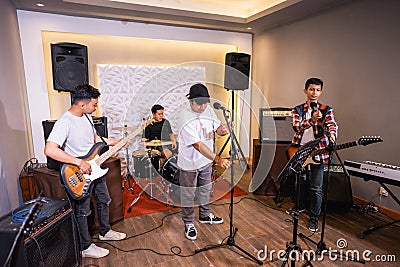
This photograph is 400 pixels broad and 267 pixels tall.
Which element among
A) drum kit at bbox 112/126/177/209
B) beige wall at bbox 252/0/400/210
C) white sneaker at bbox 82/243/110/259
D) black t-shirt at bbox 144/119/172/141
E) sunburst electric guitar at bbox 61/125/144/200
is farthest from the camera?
black t-shirt at bbox 144/119/172/141

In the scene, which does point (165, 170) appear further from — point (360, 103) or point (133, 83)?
point (360, 103)

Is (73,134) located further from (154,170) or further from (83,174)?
(154,170)

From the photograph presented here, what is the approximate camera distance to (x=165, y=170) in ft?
9.53

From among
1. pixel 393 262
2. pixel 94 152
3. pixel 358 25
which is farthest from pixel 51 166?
pixel 358 25

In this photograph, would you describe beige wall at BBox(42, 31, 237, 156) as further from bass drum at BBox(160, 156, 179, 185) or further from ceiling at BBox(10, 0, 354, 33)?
bass drum at BBox(160, 156, 179, 185)

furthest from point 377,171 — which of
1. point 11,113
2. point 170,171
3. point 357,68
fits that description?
point 11,113

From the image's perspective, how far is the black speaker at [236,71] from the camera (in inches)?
124

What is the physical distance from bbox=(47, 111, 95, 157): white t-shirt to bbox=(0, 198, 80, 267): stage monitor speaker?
15.1 inches

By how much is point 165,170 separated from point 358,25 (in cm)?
279

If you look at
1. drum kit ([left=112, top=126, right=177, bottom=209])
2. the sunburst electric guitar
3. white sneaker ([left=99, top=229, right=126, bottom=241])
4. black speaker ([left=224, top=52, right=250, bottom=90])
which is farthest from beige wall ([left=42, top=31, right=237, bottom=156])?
white sneaker ([left=99, top=229, right=126, bottom=241])

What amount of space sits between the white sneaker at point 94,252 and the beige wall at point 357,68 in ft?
9.40

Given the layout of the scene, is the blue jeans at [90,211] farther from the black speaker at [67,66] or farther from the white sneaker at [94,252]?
the black speaker at [67,66]

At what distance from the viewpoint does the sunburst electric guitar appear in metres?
1.66

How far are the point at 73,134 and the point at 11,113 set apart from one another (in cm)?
116
